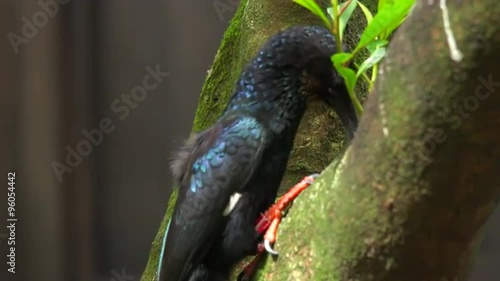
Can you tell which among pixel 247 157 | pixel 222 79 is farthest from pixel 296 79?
pixel 222 79

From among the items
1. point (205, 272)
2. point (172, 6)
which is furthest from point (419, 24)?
point (172, 6)

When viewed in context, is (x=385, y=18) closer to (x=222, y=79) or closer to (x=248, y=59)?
(x=248, y=59)

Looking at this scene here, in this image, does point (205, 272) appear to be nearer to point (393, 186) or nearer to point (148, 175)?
point (393, 186)

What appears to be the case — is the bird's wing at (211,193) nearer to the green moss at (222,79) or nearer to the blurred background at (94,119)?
the green moss at (222,79)

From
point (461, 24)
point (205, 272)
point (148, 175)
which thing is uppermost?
point (461, 24)

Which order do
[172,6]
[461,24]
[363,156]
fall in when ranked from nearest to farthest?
[461,24]
[363,156]
[172,6]

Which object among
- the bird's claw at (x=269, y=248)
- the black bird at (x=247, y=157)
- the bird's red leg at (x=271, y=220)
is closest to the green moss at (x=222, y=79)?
the black bird at (x=247, y=157)

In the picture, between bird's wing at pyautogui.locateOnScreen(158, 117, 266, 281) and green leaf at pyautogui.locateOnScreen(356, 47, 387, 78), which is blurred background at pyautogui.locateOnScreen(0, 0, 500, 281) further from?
green leaf at pyautogui.locateOnScreen(356, 47, 387, 78)
